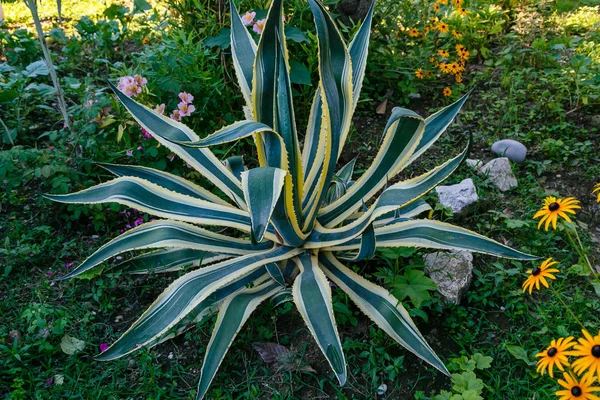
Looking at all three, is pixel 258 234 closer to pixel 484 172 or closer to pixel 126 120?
pixel 126 120

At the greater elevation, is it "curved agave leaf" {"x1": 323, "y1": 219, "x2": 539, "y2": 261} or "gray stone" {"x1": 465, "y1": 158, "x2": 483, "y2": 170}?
"curved agave leaf" {"x1": 323, "y1": 219, "x2": 539, "y2": 261}

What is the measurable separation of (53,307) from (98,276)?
0.20 meters

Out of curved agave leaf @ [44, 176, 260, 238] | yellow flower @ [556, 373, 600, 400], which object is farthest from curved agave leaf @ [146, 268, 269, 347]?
yellow flower @ [556, 373, 600, 400]

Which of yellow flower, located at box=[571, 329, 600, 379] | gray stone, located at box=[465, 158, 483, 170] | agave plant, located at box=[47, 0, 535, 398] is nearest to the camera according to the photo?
yellow flower, located at box=[571, 329, 600, 379]

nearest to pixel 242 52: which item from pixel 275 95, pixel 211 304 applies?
pixel 275 95

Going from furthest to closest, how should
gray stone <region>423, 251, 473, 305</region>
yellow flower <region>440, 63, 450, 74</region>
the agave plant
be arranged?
yellow flower <region>440, 63, 450, 74</region>, gray stone <region>423, 251, 473, 305</region>, the agave plant

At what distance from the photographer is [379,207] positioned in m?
1.53

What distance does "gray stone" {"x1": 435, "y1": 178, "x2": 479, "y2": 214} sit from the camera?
7.50ft

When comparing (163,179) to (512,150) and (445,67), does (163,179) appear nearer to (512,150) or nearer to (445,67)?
(512,150)

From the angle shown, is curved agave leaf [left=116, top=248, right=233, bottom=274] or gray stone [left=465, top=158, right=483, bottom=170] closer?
curved agave leaf [left=116, top=248, right=233, bottom=274]

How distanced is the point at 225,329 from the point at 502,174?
5.09 ft

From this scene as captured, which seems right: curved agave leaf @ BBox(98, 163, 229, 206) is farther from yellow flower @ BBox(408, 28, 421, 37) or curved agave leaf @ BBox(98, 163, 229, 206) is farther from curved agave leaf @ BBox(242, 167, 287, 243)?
yellow flower @ BBox(408, 28, 421, 37)

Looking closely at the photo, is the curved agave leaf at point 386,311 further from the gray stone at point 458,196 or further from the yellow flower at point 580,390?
the gray stone at point 458,196

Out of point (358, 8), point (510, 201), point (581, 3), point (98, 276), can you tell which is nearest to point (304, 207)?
point (98, 276)
